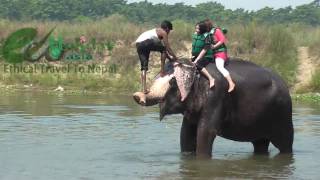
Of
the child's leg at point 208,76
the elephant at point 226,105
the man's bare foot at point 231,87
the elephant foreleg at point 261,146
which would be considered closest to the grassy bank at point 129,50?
the elephant foreleg at point 261,146

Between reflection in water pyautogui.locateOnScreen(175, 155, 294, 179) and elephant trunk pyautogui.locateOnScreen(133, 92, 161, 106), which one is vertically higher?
elephant trunk pyautogui.locateOnScreen(133, 92, 161, 106)

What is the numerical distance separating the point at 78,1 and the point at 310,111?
5695 centimetres

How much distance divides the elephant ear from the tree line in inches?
2203

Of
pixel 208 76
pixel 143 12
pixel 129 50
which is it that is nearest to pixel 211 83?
pixel 208 76

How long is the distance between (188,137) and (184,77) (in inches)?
47.0

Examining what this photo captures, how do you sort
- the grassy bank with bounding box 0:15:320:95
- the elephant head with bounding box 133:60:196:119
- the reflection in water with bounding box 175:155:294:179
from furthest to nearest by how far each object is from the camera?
1. the grassy bank with bounding box 0:15:320:95
2. the elephant head with bounding box 133:60:196:119
3. the reflection in water with bounding box 175:155:294:179

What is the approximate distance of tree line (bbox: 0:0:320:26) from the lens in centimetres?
7162

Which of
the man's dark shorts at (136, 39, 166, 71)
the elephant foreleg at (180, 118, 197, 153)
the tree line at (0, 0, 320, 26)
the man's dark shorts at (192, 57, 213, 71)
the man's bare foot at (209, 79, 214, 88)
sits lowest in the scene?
the elephant foreleg at (180, 118, 197, 153)

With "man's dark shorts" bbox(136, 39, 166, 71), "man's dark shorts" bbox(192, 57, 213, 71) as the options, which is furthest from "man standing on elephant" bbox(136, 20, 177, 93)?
"man's dark shorts" bbox(192, 57, 213, 71)

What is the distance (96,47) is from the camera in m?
34.7

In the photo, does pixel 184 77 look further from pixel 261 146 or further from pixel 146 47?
pixel 261 146

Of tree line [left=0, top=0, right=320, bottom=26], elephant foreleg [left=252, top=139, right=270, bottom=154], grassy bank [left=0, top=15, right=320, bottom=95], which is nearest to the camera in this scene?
elephant foreleg [left=252, top=139, right=270, bottom=154]

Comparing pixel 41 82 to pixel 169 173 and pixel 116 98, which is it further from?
pixel 169 173
